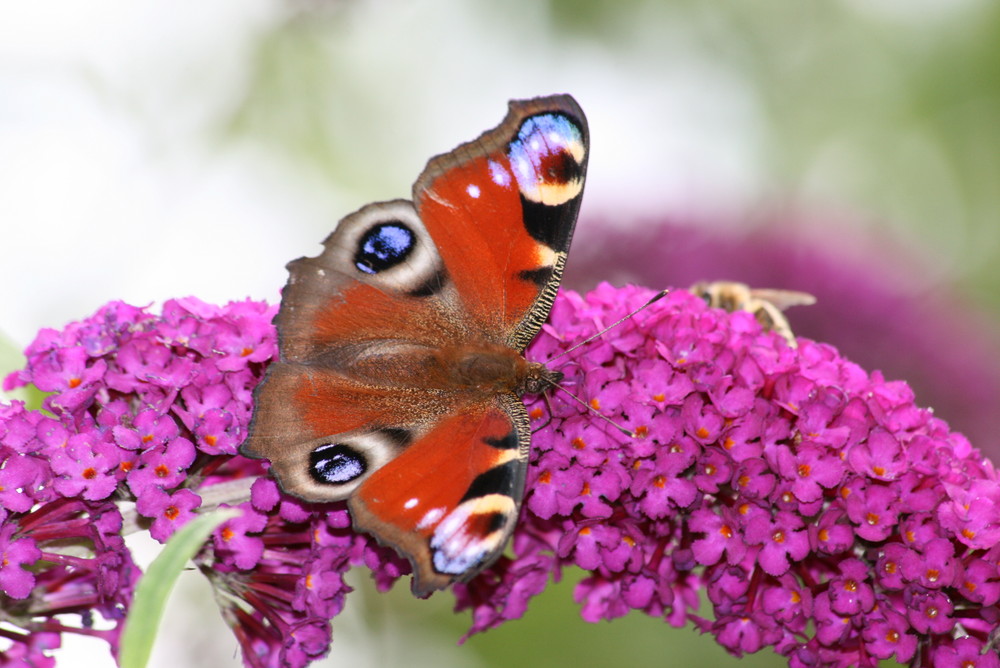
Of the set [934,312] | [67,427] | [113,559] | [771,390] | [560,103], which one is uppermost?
[934,312]

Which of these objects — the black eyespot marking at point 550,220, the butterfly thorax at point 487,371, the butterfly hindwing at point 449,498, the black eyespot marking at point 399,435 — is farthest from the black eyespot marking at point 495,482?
the black eyespot marking at point 550,220

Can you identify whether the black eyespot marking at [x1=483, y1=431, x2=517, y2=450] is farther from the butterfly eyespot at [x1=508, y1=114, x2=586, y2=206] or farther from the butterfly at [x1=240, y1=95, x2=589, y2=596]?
the butterfly eyespot at [x1=508, y1=114, x2=586, y2=206]

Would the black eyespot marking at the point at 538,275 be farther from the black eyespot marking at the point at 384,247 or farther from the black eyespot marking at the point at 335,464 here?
the black eyespot marking at the point at 335,464

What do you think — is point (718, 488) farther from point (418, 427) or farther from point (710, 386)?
point (418, 427)

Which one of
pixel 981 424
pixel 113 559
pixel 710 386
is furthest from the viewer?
pixel 981 424

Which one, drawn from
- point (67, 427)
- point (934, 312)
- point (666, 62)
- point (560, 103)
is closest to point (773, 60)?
point (666, 62)

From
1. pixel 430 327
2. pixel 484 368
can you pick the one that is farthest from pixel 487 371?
pixel 430 327

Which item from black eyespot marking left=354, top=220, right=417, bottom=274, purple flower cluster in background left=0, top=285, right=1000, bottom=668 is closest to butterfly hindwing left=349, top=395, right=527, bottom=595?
purple flower cluster in background left=0, top=285, right=1000, bottom=668
